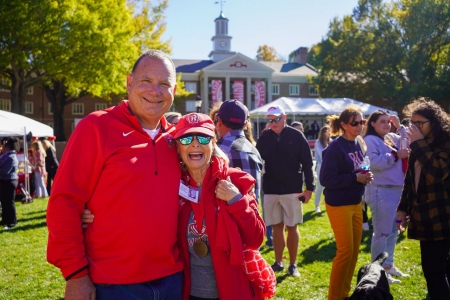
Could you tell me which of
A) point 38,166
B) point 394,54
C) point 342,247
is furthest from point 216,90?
point 342,247

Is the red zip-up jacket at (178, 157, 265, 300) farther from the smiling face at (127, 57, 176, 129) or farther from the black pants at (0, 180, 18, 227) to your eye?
the black pants at (0, 180, 18, 227)

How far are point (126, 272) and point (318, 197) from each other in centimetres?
873

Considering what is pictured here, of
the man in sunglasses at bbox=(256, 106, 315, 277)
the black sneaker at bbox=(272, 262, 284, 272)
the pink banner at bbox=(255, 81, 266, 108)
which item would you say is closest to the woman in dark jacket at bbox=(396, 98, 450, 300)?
the man in sunglasses at bbox=(256, 106, 315, 277)

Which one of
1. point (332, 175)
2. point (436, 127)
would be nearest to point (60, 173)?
point (332, 175)

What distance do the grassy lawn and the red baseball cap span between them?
10.8ft

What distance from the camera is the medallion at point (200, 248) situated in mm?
2484

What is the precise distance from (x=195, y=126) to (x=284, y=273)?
405 cm

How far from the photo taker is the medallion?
8.15 feet

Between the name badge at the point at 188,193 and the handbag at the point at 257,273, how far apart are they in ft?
1.54

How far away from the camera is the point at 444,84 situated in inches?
1539

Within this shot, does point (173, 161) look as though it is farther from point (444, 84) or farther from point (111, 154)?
point (444, 84)

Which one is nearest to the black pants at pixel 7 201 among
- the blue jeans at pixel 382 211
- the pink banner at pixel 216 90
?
the blue jeans at pixel 382 211

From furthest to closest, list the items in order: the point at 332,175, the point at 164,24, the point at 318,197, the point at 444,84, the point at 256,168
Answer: the point at 444,84, the point at 164,24, the point at 318,197, the point at 332,175, the point at 256,168

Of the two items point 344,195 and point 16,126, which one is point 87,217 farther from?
point 16,126
